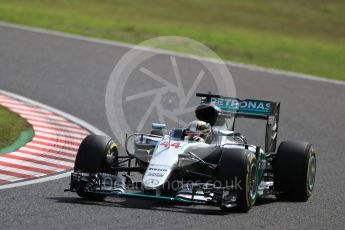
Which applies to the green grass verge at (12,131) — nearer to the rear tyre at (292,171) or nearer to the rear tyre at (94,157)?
the rear tyre at (94,157)

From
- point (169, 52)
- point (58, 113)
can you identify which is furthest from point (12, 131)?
point (169, 52)

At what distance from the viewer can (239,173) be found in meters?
10.4

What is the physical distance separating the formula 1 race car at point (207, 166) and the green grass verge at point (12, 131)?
316 cm

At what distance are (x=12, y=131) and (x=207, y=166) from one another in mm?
5081

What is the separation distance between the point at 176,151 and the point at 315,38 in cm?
2629

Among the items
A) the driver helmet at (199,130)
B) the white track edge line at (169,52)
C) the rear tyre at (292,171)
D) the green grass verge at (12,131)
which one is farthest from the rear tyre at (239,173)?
the white track edge line at (169,52)

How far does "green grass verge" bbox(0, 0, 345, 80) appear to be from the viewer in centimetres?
2830

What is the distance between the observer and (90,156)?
1116 cm

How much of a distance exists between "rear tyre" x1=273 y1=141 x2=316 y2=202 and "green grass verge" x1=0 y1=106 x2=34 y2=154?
4.45 m

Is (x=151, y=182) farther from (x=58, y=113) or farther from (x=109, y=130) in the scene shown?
(x=58, y=113)

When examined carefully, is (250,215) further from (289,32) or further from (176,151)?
(289,32)

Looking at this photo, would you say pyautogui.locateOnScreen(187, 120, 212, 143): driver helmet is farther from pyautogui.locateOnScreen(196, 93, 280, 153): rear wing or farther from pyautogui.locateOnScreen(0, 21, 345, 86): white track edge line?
pyautogui.locateOnScreen(0, 21, 345, 86): white track edge line

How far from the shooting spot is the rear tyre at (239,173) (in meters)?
10.4

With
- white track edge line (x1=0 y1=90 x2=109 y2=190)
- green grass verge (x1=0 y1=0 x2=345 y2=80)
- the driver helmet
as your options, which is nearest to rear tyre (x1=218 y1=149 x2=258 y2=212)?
the driver helmet
